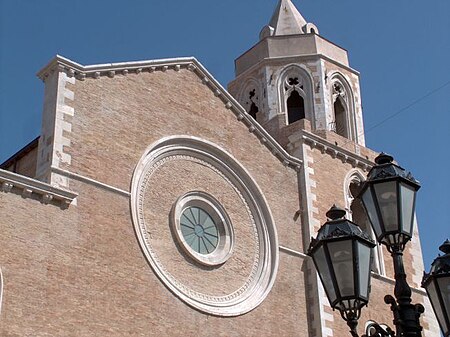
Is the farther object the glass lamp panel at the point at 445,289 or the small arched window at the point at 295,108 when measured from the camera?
the small arched window at the point at 295,108

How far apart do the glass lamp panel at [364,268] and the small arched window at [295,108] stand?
17.7m


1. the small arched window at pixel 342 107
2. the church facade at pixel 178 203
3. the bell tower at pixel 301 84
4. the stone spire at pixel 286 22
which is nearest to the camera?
the church facade at pixel 178 203

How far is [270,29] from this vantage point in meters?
26.9

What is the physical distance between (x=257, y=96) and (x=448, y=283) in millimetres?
17720

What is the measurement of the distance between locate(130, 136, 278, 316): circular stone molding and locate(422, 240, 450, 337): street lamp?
995 cm

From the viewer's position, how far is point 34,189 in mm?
16266

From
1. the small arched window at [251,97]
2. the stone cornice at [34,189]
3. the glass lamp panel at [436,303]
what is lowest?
the glass lamp panel at [436,303]

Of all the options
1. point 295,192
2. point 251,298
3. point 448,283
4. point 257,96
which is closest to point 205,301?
point 251,298

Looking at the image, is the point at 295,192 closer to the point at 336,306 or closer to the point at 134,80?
the point at 134,80

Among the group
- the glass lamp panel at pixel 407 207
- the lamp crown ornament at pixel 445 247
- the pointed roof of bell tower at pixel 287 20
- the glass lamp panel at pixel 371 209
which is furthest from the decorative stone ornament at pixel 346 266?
the pointed roof of bell tower at pixel 287 20

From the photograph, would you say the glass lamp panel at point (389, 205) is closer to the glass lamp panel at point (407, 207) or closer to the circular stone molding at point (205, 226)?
the glass lamp panel at point (407, 207)

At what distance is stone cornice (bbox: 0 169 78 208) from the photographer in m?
15.9

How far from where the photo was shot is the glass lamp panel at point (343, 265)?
26.0ft

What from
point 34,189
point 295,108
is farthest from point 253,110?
point 34,189
